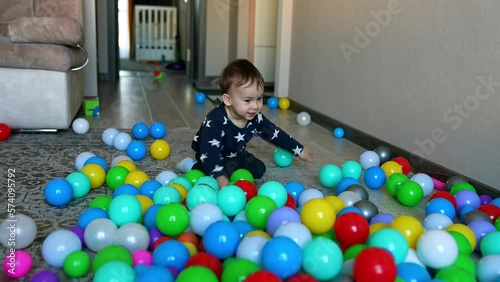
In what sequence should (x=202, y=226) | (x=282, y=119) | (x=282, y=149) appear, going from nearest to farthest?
(x=202, y=226), (x=282, y=149), (x=282, y=119)

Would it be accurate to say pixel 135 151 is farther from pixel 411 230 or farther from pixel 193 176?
pixel 411 230

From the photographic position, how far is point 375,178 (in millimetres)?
1968

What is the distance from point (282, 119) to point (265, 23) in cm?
172

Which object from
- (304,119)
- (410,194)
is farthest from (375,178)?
(304,119)

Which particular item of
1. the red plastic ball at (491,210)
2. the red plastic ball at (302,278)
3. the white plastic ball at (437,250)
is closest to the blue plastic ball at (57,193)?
the red plastic ball at (302,278)

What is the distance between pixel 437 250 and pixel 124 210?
86cm

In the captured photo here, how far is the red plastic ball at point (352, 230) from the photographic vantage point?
4.04ft

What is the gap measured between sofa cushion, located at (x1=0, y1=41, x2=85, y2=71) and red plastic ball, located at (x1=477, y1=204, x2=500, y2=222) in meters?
2.16

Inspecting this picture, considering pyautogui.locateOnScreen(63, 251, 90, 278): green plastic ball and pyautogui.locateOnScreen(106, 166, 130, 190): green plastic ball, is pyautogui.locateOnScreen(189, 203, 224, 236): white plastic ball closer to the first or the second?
pyautogui.locateOnScreen(63, 251, 90, 278): green plastic ball

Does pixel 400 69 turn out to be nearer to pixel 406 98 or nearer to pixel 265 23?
pixel 406 98

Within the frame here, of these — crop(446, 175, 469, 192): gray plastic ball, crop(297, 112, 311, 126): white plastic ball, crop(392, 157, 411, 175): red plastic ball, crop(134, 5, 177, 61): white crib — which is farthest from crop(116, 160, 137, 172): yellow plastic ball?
crop(134, 5, 177, 61): white crib

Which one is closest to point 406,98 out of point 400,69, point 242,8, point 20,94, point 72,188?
point 400,69

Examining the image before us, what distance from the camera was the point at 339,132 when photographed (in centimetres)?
300

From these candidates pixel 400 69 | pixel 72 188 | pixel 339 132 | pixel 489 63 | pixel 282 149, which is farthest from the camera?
pixel 339 132
